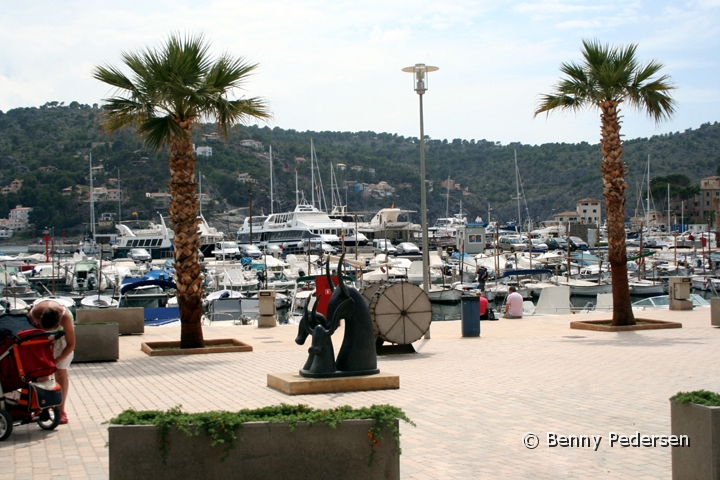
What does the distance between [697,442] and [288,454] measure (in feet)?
9.58

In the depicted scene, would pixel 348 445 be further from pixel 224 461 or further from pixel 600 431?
pixel 600 431

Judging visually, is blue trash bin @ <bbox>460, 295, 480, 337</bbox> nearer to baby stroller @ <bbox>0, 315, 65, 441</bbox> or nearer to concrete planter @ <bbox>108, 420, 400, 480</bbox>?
baby stroller @ <bbox>0, 315, 65, 441</bbox>

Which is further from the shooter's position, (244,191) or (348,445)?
(244,191)

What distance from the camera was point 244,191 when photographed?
527ft

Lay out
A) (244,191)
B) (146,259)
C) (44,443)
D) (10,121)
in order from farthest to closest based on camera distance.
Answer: (10,121) → (244,191) → (146,259) → (44,443)

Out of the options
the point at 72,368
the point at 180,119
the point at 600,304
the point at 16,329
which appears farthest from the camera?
the point at 600,304

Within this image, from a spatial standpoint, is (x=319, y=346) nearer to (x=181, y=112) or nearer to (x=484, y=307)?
(x=181, y=112)

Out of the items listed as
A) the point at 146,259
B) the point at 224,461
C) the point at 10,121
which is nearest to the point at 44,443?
the point at 224,461

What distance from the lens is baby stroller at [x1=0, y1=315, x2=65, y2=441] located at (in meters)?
7.16

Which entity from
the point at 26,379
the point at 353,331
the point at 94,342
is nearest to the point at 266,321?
the point at 94,342

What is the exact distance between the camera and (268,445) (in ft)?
17.4

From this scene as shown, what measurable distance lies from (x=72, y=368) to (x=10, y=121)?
195 meters

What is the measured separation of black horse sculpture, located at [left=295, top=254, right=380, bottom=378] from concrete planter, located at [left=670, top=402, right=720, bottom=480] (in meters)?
4.89

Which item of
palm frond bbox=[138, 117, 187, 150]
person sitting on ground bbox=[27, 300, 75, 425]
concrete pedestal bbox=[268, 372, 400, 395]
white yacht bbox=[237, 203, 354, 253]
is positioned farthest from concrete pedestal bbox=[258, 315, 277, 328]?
white yacht bbox=[237, 203, 354, 253]
